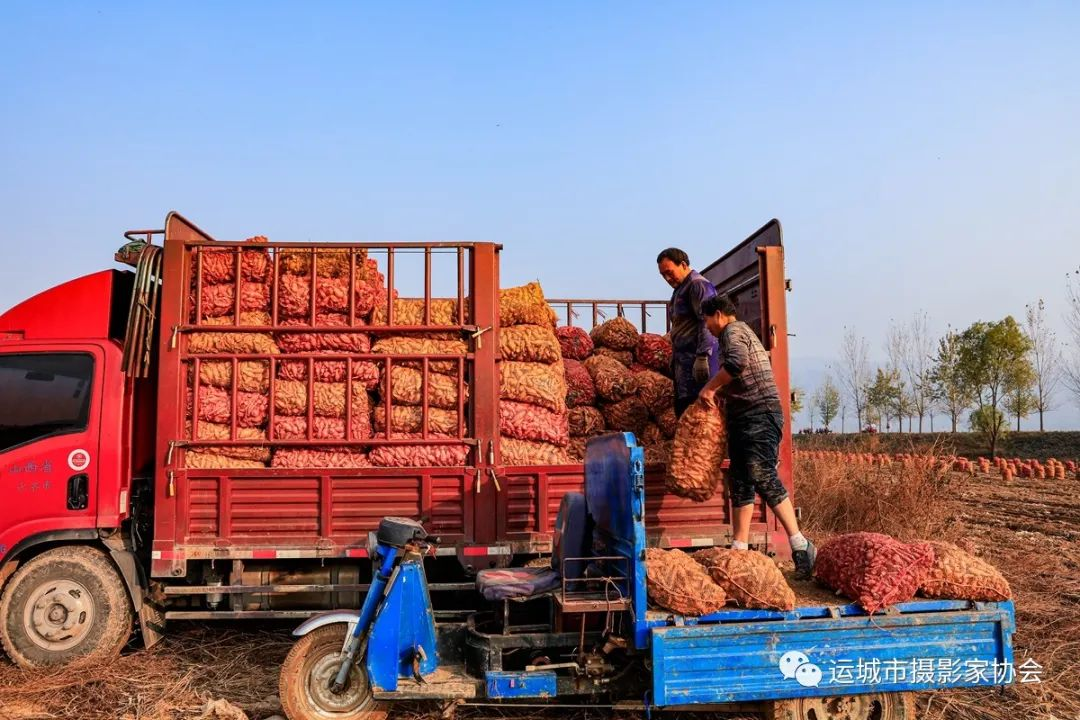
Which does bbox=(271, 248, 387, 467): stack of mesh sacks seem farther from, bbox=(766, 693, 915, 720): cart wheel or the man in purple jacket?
bbox=(766, 693, 915, 720): cart wheel

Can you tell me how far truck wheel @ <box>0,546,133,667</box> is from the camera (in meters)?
5.77

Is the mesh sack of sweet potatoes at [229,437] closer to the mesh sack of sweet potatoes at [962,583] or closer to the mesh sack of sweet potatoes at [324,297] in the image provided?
the mesh sack of sweet potatoes at [324,297]

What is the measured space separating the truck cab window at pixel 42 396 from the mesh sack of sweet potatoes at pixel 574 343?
404cm

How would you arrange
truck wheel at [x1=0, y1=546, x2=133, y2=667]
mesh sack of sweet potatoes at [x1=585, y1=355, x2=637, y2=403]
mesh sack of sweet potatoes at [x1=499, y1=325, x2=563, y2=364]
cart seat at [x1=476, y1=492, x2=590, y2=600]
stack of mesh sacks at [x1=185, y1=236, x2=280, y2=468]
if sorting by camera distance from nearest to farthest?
cart seat at [x1=476, y1=492, x2=590, y2=600] < truck wheel at [x1=0, y1=546, x2=133, y2=667] < stack of mesh sacks at [x1=185, y1=236, x2=280, y2=468] < mesh sack of sweet potatoes at [x1=499, y1=325, x2=563, y2=364] < mesh sack of sweet potatoes at [x1=585, y1=355, x2=637, y2=403]

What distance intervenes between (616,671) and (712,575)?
30.1 inches

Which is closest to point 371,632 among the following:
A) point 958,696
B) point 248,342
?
point 248,342

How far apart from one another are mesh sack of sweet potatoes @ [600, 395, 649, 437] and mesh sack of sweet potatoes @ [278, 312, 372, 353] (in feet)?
7.31

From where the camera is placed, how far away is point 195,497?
591 cm

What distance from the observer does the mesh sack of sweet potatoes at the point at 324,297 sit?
6270mm

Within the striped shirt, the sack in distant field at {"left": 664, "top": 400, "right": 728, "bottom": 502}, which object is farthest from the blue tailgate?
the striped shirt

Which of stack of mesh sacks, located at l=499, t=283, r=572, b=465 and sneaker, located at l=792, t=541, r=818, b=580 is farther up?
stack of mesh sacks, located at l=499, t=283, r=572, b=465

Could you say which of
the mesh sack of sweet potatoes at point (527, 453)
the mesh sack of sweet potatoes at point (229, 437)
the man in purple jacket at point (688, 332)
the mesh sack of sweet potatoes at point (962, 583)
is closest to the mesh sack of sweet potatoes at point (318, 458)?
the mesh sack of sweet potatoes at point (229, 437)

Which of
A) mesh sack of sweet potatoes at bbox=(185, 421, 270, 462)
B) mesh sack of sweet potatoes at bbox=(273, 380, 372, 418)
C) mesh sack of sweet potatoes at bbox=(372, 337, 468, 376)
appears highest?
mesh sack of sweet potatoes at bbox=(372, 337, 468, 376)

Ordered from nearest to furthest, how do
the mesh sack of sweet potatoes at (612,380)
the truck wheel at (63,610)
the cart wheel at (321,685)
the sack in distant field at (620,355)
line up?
1. the cart wheel at (321,685)
2. the truck wheel at (63,610)
3. the mesh sack of sweet potatoes at (612,380)
4. the sack in distant field at (620,355)
